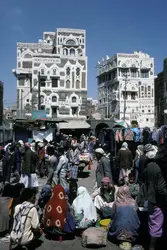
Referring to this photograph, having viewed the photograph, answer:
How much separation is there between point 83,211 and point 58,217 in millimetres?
605

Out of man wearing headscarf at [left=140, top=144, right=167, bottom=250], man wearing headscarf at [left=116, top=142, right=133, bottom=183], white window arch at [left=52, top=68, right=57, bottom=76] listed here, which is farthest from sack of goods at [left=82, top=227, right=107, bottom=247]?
white window arch at [left=52, top=68, right=57, bottom=76]

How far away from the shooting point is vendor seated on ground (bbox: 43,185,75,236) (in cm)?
522

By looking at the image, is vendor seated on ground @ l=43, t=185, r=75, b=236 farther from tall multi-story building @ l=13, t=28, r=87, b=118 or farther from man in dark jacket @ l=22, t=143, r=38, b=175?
tall multi-story building @ l=13, t=28, r=87, b=118

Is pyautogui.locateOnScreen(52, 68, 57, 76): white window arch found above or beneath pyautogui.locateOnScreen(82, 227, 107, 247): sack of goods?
above

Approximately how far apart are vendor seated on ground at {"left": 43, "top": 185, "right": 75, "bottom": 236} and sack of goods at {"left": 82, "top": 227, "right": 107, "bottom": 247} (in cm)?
36

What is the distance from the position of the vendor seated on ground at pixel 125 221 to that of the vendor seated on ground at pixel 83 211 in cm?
52

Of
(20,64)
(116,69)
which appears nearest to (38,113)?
(20,64)

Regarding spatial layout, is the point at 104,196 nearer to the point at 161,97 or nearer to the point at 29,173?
the point at 29,173

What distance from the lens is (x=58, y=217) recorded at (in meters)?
5.22

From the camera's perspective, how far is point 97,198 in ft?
20.5

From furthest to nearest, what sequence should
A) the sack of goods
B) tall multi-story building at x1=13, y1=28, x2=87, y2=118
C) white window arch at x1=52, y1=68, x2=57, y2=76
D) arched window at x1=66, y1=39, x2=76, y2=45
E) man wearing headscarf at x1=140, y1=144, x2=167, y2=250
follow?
arched window at x1=66, y1=39, x2=76, y2=45 < white window arch at x1=52, y1=68, x2=57, y2=76 < tall multi-story building at x1=13, y1=28, x2=87, y2=118 < the sack of goods < man wearing headscarf at x1=140, y1=144, x2=167, y2=250

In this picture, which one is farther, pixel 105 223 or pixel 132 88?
pixel 132 88

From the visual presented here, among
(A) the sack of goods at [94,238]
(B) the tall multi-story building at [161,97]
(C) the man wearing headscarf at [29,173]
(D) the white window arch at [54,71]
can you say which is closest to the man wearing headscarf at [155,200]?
(A) the sack of goods at [94,238]

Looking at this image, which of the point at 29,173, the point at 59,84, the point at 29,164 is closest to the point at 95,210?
the point at 29,173
